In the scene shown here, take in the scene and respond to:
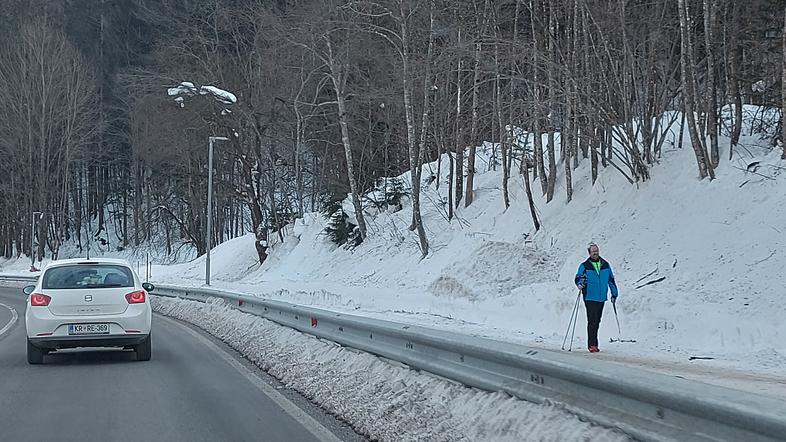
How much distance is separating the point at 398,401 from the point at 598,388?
327 cm

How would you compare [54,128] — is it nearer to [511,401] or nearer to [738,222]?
[738,222]

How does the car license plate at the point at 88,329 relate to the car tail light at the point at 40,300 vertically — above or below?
below

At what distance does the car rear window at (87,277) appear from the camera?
15.0 metres

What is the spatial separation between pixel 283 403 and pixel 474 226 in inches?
934

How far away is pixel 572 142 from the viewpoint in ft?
102

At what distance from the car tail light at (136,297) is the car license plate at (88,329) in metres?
0.53

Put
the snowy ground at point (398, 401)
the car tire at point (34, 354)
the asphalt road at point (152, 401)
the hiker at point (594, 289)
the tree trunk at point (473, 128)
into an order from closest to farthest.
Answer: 1. the snowy ground at point (398, 401)
2. the asphalt road at point (152, 401)
3. the car tire at point (34, 354)
4. the hiker at point (594, 289)
5. the tree trunk at point (473, 128)

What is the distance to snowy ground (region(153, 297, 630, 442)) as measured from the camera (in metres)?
6.16

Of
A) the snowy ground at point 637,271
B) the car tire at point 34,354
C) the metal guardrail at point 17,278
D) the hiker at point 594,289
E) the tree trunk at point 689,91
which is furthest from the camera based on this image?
the metal guardrail at point 17,278

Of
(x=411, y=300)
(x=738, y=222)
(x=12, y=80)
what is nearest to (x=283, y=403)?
(x=738, y=222)

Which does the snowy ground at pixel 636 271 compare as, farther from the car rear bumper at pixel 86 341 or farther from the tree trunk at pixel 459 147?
the car rear bumper at pixel 86 341

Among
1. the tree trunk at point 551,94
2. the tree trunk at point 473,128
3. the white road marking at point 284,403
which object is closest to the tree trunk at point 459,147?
the tree trunk at point 473,128

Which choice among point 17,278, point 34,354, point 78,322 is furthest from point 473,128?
point 17,278

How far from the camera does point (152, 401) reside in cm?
1119
